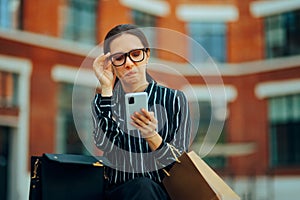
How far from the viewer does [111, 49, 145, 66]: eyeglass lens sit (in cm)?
234

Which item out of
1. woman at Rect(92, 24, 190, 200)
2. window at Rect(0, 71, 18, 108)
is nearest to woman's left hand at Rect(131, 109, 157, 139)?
woman at Rect(92, 24, 190, 200)

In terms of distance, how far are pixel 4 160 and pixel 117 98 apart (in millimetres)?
12777

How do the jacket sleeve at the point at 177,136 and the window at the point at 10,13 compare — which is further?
the window at the point at 10,13

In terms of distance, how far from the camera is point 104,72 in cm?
232

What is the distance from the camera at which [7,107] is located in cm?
1432

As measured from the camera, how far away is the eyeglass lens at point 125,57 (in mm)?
2340

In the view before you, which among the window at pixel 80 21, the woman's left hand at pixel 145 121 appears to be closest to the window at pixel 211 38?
the window at pixel 80 21

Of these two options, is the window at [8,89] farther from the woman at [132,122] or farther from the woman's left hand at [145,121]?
the woman's left hand at [145,121]

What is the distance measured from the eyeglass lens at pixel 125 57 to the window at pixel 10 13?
1305 centimetres

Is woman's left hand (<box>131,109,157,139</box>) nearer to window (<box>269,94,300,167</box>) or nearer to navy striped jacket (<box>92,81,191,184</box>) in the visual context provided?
Answer: navy striped jacket (<box>92,81,191,184</box>)

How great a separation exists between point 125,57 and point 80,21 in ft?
47.4

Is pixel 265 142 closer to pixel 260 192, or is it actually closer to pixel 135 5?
pixel 260 192

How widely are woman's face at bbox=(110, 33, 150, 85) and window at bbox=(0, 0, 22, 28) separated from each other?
42.7ft

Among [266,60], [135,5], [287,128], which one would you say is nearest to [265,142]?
[287,128]
